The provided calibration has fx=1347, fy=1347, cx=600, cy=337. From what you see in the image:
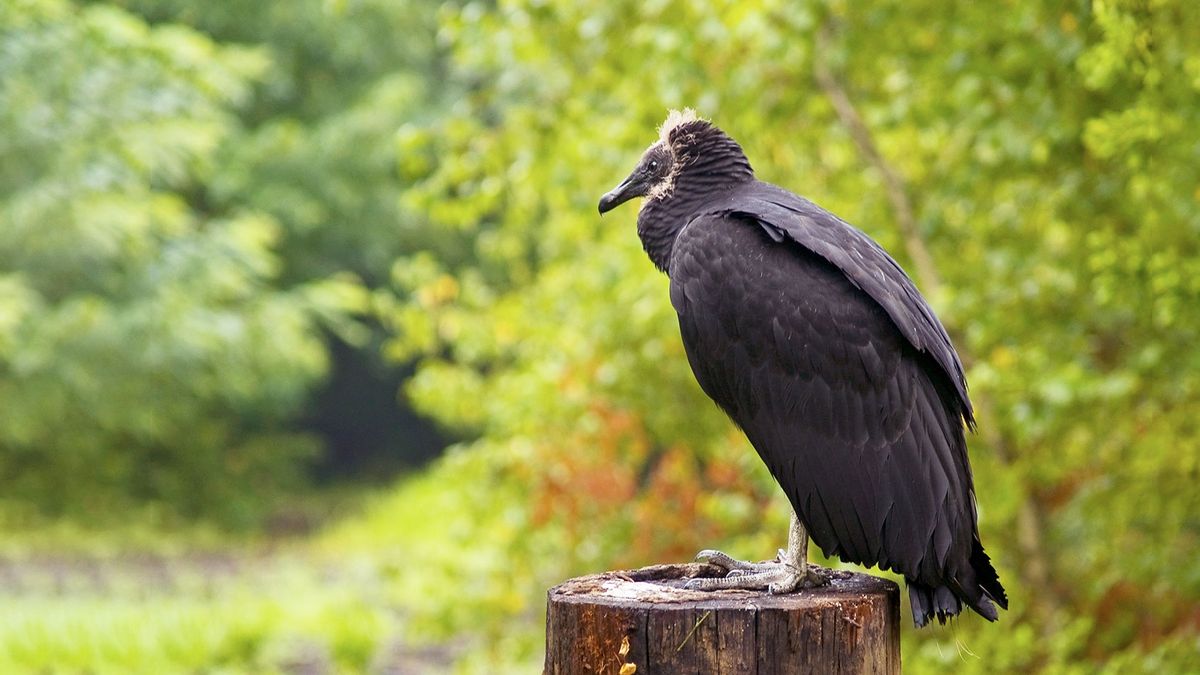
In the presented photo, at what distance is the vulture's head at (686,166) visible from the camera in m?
2.93

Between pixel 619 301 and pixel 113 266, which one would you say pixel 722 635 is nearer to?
pixel 619 301

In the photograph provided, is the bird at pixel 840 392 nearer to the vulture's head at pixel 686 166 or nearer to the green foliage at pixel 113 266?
the vulture's head at pixel 686 166

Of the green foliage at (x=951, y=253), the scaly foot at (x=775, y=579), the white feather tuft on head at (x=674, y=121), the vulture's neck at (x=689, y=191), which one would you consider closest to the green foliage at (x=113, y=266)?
the green foliage at (x=951, y=253)

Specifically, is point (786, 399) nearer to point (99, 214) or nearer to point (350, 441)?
point (99, 214)

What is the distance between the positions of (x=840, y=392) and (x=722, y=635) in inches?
22.2

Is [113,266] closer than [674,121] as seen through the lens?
No

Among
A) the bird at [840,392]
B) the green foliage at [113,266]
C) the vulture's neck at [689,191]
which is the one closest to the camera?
the bird at [840,392]

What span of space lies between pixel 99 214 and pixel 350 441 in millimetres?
7394

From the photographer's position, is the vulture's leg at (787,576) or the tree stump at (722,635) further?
the vulture's leg at (787,576)

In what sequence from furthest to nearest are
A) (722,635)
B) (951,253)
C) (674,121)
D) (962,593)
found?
(951,253), (674,121), (962,593), (722,635)

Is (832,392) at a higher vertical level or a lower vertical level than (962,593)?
higher

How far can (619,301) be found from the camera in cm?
504

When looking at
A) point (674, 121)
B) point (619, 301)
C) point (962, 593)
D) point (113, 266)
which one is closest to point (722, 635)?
point (962, 593)

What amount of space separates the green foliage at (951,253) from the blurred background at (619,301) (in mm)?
15
